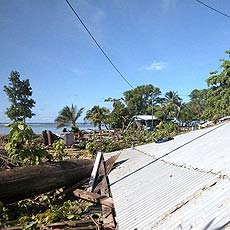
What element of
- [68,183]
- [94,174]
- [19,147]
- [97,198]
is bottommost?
[97,198]

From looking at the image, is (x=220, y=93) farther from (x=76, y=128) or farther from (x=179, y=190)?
(x=179, y=190)

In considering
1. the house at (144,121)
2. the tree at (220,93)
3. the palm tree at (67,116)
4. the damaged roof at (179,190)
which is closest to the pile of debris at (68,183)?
the damaged roof at (179,190)

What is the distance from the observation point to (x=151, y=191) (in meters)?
4.64

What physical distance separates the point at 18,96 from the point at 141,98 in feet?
104

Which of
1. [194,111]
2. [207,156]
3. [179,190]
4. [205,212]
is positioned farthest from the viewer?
[194,111]

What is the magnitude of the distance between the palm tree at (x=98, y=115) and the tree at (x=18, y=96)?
48.7 feet

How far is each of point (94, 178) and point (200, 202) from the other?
473cm

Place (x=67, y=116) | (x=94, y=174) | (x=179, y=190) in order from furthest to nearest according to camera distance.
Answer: (x=67, y=116) < (x=94, y=174) < (x=179, y=190)

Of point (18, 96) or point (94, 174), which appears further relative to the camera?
point (18, 96)

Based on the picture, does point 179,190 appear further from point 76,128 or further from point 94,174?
point 76,128

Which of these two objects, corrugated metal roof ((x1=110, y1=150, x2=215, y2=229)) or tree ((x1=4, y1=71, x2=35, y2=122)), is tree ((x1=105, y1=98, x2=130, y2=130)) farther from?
corrugated metal roof ((x1=110, y1=150, x2=215, y2=229))

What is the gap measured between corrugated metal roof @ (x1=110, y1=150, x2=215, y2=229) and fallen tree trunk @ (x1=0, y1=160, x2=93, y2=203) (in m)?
1.93

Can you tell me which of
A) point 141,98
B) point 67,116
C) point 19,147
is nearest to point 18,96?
point 67,116

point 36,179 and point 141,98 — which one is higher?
point 141,98
